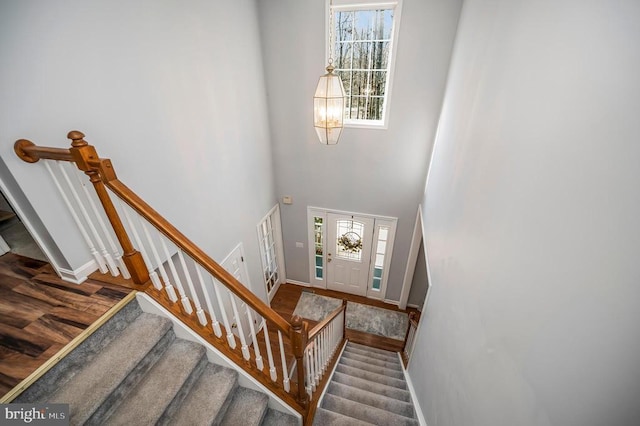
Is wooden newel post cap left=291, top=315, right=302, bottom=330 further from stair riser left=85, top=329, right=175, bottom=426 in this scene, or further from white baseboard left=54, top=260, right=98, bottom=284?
white baseboard left=54, top=260, right=98, bottom=284

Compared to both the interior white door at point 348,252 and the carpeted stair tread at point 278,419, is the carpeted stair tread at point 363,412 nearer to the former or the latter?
the carpeted stair tread at point 278,419

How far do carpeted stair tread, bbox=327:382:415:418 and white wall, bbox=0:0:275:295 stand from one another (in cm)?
212

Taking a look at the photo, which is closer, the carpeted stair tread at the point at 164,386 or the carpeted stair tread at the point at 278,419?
the carpeted stair tread at the point at 164,386

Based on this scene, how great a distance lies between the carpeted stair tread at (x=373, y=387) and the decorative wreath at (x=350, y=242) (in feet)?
7.83

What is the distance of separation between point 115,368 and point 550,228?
229 cm

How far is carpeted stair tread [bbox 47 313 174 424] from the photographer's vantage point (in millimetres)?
1394

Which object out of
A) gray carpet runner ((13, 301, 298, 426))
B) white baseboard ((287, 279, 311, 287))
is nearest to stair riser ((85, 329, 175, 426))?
gray carpet runner ((13, 301, 298, 426))

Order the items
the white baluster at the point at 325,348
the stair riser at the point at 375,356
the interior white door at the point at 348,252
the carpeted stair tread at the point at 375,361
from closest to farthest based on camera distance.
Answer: the white baluster at the point at 325,348, the carpeted stair tread at the point at 375,361, the stair riser at the point at 375,356, the interior white door at the point at 348,252

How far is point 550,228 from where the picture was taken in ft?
Result: 3.21

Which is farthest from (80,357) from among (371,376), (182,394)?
(371,376)

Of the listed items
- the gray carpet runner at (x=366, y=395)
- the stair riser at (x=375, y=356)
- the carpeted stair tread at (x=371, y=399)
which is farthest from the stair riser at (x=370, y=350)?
the carpeted stair tread at (x=371, y=399)

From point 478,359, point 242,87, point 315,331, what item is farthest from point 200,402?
point 242,87

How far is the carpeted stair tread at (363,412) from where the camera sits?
2.48 m

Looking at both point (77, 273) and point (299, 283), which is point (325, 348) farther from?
point (299, 283)
